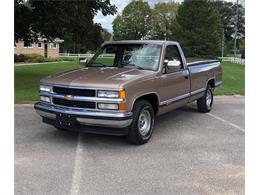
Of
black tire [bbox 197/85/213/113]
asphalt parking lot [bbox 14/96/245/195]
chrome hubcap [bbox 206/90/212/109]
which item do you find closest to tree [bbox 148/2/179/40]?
chrome hubcap [bbox 206/90/212/109]

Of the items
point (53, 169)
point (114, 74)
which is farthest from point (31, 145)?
point (114, 74)

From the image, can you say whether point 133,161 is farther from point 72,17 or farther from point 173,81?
point 72,17

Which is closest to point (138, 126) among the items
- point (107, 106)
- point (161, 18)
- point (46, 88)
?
point (107, 106)

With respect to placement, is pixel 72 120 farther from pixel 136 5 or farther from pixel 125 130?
pixel 136 5

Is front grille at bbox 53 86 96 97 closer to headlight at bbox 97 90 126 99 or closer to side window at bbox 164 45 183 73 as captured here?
headlight at bbox 97 90 126 99

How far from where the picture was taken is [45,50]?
2594 inches

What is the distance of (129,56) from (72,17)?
8.80m

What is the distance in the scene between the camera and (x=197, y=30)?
183ft

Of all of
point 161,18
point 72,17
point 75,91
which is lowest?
point 75,91

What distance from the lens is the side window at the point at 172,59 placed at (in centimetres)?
742

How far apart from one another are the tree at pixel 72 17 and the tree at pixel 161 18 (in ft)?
223

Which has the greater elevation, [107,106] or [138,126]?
[107,106]

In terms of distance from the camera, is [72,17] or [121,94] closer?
[121,94]

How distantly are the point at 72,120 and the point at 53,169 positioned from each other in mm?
1150
